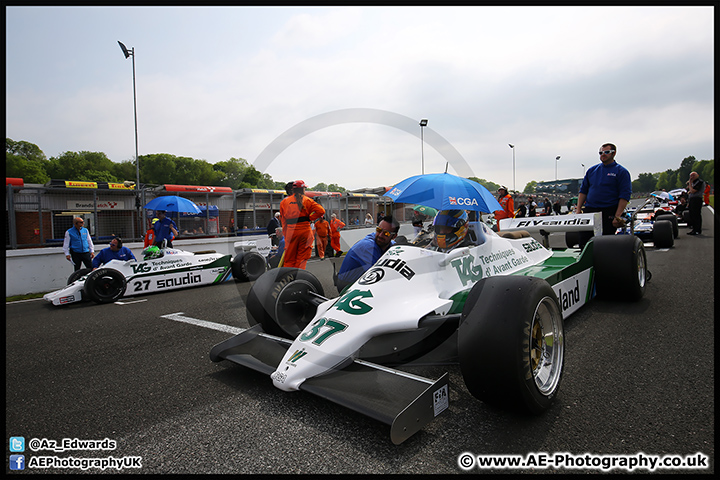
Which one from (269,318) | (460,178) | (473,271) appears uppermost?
(460,178)

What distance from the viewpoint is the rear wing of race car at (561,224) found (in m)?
4.96

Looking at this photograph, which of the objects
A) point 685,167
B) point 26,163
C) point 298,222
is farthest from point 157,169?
point 685,167

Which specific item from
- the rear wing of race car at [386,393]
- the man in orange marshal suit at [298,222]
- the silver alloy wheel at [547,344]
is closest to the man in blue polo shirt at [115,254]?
the man in orange marshal suit at [298,222]

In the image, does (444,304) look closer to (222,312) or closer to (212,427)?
(212,427)

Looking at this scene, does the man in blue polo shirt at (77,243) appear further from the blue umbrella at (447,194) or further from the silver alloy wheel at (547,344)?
the silver alloy wheel at (547,344)

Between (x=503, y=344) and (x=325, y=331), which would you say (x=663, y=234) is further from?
(x=325, y=331)

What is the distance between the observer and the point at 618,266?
4.32m

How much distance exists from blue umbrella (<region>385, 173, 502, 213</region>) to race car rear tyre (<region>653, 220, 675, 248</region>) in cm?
810

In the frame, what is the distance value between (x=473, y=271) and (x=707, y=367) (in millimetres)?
1690

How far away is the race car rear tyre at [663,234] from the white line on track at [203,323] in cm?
969

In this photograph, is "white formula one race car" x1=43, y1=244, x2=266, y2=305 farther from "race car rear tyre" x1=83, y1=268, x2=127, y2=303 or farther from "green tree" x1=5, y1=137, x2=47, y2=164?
"green tree" x1=5, y1=137, x2=47, y2=164

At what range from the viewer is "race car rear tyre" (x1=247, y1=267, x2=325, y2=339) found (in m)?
3.19
